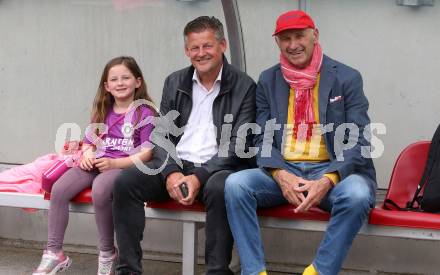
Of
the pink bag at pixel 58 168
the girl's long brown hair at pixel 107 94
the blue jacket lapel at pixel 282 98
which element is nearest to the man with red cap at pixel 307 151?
the blue jacket lapel at pixel 282 98

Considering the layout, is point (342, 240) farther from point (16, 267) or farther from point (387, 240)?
point (16, 267)

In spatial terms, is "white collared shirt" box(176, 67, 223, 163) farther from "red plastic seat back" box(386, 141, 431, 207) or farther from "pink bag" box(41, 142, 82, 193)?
"red plastic seat back" box(386, 141, 431, 207)

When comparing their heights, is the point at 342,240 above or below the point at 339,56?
below

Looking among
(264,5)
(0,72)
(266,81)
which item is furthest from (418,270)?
(0,72)

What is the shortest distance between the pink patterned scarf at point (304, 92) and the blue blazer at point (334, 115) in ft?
0.16

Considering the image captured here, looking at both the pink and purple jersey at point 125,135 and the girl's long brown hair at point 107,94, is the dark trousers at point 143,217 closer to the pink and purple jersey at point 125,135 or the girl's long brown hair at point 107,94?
the pink and purple jersey at point 125,135

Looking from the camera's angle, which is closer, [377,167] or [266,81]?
[266,81]

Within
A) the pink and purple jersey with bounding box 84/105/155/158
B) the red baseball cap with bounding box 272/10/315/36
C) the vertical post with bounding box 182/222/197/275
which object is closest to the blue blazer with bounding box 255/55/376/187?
the red baseball cap with bounding box 272/10/315/36

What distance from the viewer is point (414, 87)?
5.67 m

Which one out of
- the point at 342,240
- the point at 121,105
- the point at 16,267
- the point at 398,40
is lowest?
the point at 16,267

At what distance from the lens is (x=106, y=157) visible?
17.7ft

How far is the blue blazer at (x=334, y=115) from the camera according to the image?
477 cm

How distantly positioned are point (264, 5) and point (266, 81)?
102cm

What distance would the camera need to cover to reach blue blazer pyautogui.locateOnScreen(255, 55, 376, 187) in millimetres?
4766
